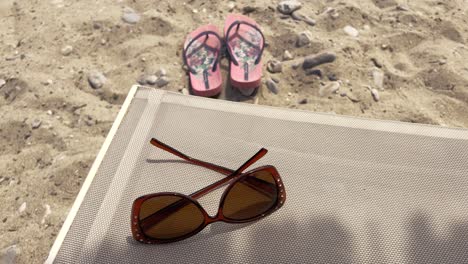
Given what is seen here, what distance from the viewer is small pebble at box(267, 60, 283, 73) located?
1.77m

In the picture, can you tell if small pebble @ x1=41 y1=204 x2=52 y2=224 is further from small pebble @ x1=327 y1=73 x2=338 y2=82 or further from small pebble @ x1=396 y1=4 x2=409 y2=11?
small pebble @ x1=396 y1=4 x2=409 y2=11

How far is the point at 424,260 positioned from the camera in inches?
34.8

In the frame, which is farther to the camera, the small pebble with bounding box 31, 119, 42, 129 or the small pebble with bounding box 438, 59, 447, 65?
the small pebble with bounding box 438, 59, 447, 65

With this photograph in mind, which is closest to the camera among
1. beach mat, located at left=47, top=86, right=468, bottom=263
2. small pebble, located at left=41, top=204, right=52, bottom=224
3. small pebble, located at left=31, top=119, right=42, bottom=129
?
beach mat, located at left=47, top=86, right=468, bottom=263

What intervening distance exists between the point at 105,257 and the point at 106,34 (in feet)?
4.29

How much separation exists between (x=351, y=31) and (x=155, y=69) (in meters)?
1.02

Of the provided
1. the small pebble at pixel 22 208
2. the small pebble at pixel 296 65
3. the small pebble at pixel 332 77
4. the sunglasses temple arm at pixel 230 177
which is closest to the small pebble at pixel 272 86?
the small pebble at pixel 296 65

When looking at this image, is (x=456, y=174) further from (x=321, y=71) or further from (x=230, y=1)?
(x=230, y=1)

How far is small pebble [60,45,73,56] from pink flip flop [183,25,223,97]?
0.57m

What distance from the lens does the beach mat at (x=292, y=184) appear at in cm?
92

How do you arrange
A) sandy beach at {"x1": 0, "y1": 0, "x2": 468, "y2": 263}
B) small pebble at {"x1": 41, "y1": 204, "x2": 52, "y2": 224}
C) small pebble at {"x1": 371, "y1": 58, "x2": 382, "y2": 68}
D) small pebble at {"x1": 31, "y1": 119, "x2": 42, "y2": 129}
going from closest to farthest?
small pebble at {"x1": 41, "y1": 204, "x2": 52, "y2": 224}, sandy beach at {"x1": 0, "y1": 0, "x2": 468, "y2": 263}, small pebble at {"x1": 31, "y1": 119, "x2": 42, "y2": 129}, small pebble at {"x1": 371, "y1": 58, "x2": 382, "y2": 68}

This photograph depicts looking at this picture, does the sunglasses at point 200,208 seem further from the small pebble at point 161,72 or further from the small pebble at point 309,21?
the small pebble at point 309,21

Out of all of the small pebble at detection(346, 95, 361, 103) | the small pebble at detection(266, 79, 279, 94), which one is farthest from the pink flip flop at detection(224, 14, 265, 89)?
the small pebble at detection(346, 95, 361, 103)

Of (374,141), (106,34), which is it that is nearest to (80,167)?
(106,34)
